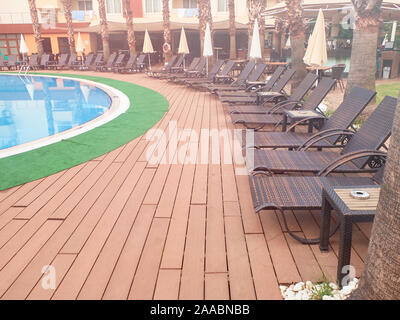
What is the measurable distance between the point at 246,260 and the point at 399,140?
1498mm

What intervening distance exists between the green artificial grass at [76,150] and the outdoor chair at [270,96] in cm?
169

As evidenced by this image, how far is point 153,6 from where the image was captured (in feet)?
103

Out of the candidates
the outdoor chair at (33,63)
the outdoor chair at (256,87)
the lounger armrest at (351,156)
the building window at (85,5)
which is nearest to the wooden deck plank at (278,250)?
the lounger armrest at (351,156)

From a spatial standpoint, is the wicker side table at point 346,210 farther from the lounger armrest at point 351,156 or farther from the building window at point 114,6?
the building window at point 114,6

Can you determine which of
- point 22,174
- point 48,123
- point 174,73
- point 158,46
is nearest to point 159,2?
point 158,46

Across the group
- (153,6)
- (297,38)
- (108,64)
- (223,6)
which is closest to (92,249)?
(297,38)

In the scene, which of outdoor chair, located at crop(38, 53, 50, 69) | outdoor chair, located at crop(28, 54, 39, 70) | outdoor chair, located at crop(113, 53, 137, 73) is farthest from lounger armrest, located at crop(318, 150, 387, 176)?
outdoor chair, located at crop(28, 54, 39, 70)

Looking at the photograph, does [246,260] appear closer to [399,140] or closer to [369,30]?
[399,140]

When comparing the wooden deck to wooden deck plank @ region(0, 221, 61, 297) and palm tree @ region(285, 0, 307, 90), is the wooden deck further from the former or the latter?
palm tree @ region(285, 0, 307, 90)

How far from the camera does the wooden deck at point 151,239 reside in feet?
7.77

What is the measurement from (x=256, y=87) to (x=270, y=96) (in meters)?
2.13

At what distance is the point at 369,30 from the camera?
6.61 m

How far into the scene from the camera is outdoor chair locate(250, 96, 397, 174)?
3447 millimetres
